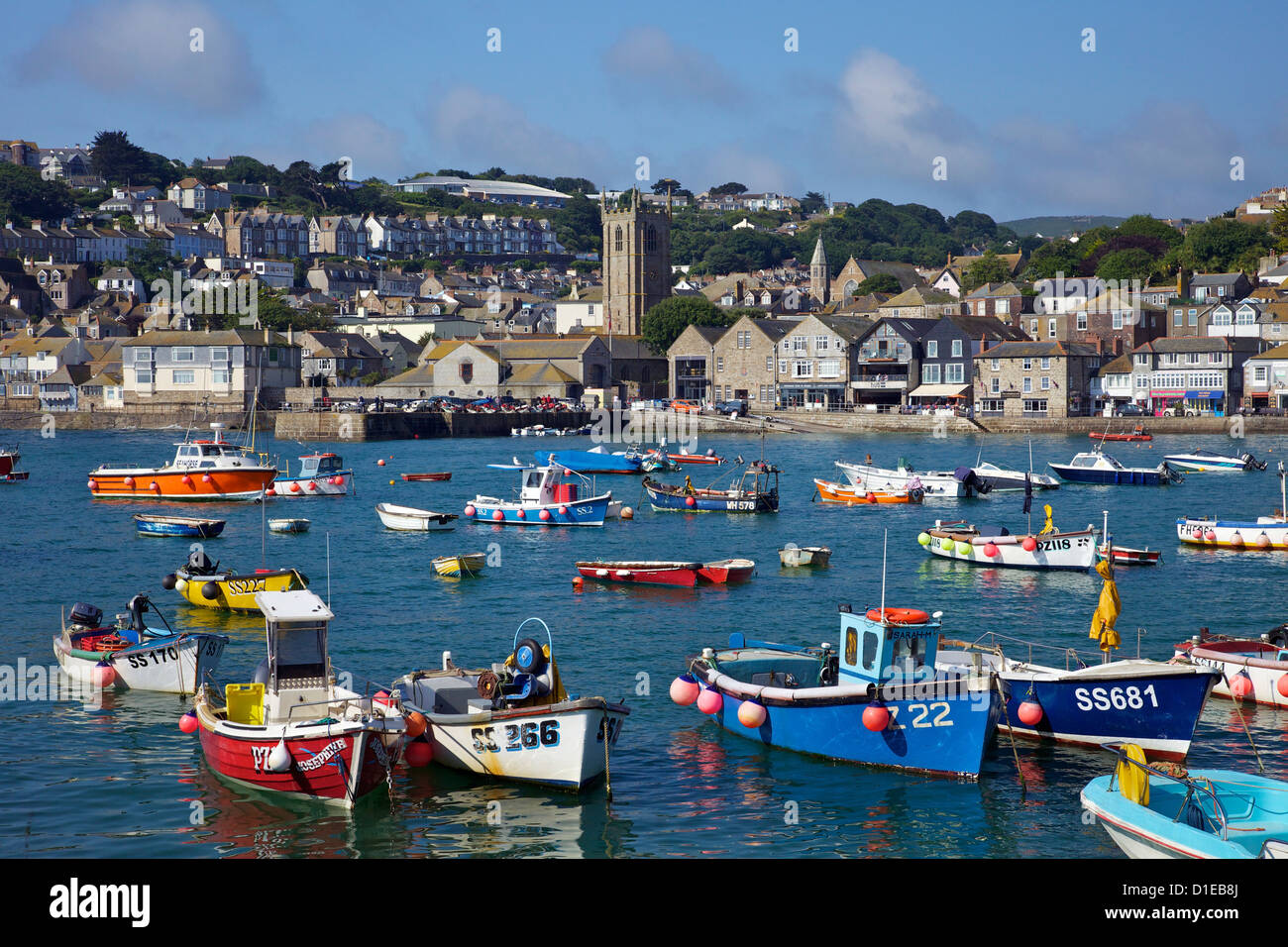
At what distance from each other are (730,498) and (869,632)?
→ 3212 centimetres

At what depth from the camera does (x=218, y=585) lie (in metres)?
28.6

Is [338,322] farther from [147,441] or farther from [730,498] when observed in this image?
[730,498]

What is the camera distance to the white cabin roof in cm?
1666

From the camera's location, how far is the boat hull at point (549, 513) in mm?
44969

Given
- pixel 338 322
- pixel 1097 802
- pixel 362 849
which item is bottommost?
pixel 362 849

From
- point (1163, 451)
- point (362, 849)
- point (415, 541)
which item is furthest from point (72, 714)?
point (1163, 451)

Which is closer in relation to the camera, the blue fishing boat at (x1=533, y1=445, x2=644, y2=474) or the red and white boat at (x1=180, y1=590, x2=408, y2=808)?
the red and white boat at (x1=180, y1=590, x2=408, y2=808)

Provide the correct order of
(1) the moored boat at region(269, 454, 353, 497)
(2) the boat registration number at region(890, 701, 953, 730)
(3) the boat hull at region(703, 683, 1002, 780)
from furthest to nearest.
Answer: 1. (1) the moored boat at region(269, 454, 353, 497)
2. (2) the boat registration number at region(890, 701, 953, 730)
3. (3) the boat hull at region(703, 683, 1002, 780)

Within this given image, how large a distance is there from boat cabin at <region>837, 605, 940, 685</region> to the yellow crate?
7.93 meters

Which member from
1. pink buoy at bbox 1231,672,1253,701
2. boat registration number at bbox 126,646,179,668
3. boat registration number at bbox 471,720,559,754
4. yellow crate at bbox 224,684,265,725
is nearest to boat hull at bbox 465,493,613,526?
boat registration number at bbox 126,646,179,668

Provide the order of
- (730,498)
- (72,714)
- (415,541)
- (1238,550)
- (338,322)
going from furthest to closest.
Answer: (338,322)
(730,498)
(415,541)
(1238,550)
(72,714)

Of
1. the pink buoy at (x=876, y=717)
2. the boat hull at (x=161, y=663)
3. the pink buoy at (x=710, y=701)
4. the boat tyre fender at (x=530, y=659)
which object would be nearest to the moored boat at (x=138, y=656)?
the boat hull at (x=161, y=663)

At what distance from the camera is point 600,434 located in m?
104

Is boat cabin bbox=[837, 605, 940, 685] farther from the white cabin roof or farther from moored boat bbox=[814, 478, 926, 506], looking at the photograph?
moored boat bbox=[814, 478, 926, 506]
